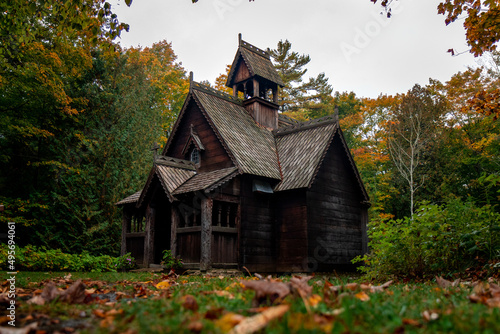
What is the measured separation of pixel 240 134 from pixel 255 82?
4820 millimetres

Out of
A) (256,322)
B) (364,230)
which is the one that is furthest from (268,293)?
(364,230)

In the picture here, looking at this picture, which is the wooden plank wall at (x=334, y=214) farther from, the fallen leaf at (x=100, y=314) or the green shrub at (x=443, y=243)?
the fallen leaf at (x=100, y=314)

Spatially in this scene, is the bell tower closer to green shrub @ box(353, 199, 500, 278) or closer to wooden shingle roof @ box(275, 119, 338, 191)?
wooden shingle roof @ box(275, 119, 338, 191)

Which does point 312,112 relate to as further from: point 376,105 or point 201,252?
point 201,252

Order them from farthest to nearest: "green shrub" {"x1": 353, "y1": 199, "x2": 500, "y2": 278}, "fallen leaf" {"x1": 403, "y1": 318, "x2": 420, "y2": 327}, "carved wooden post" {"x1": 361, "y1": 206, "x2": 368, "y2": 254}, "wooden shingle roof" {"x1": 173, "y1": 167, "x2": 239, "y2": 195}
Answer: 1. "carved wooden post" {"x1": 361, "y1": 206, "x2": 368, "y2": 254}
2. "wooden shingle roof" {"x1": 173, "y1": 167, "x2": 239, "y2": 195}
3. "green shrub" {"x1": 353, "y1": 199, "x2": 500, "y2": 278}
4. "fallen leaf" {"x1": 403, "y1": 318, "x2": 420, "y2": 327}

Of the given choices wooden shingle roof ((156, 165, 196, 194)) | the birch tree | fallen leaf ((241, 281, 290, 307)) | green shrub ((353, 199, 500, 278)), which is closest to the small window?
wooden shingle roof ((156, 165, 196, 194))

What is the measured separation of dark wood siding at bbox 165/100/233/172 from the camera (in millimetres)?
17281

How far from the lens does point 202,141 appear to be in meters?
18.2

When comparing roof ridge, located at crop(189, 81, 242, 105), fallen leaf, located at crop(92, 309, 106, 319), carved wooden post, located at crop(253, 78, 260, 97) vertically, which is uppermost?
carved wooden post, located at crop(253, 78, 260, 97)

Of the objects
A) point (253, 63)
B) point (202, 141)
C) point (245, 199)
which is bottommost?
point (245, 199)

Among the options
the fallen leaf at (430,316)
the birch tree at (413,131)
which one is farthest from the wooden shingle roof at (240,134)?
the birch tree at (413,131)

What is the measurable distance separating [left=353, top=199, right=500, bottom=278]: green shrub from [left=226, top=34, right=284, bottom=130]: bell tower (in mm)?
14065

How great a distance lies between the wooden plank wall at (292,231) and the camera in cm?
1641

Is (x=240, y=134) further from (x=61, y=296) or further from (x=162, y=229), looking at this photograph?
(x=61, y=296)
